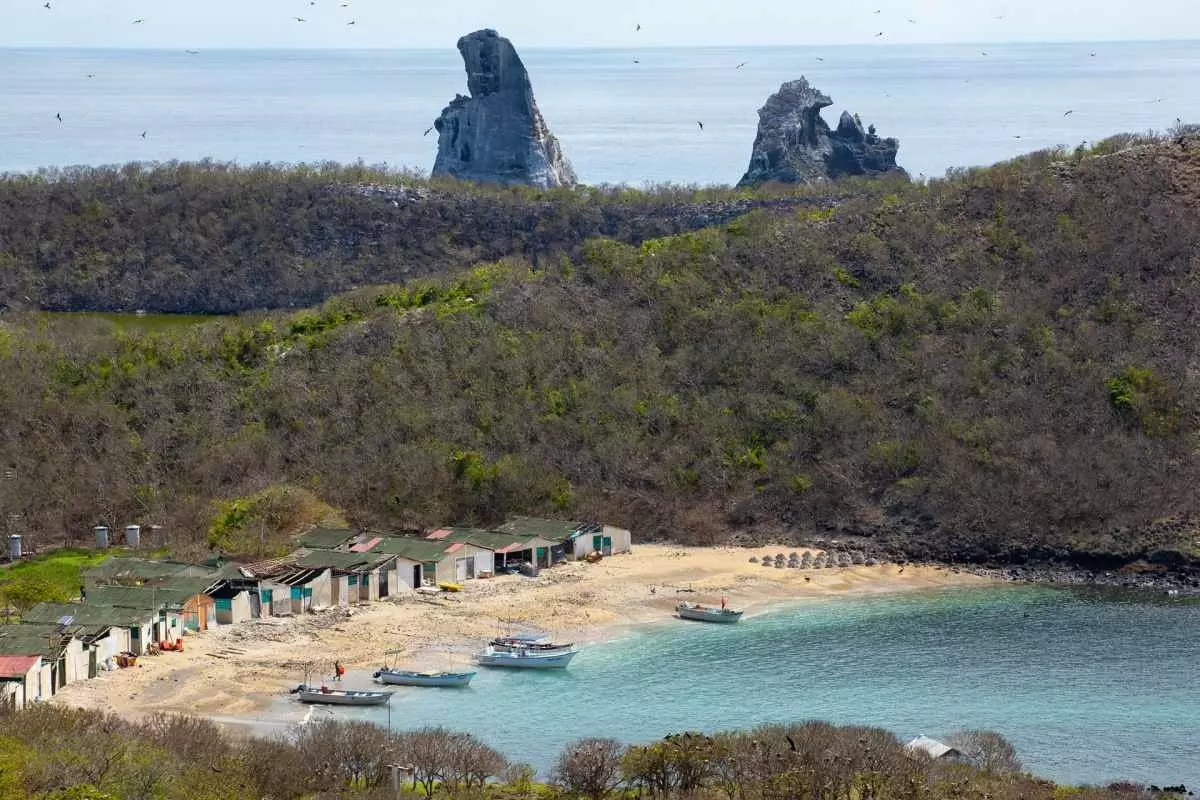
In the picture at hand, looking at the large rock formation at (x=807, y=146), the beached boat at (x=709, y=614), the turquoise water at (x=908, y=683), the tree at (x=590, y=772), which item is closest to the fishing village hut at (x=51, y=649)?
the turquoise water at (x=908, y=683)

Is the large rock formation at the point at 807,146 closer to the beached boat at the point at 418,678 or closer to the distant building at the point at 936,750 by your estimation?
the beached boat at the point at 418,678

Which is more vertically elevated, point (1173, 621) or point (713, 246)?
point (713, 246)

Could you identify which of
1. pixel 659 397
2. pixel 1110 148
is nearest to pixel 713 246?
pixel 659 397

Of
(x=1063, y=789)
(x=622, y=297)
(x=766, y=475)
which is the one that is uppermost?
(x=622, y=297)

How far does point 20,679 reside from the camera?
40125 millimetres

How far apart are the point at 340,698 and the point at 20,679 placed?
6554 millimetres

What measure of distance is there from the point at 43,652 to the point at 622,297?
33868mm

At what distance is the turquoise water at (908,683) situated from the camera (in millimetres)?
41031

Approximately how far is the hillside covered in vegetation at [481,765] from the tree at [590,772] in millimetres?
33

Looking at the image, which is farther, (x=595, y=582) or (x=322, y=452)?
(x=322, y=452)

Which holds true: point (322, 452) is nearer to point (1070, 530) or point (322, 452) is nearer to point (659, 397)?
point (659, 397)

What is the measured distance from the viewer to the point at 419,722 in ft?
135

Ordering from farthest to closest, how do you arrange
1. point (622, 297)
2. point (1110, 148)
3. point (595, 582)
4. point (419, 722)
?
1. point (1110, 148)
2. point (622, 297)
3. point (595, 582)
4. point (419, 722)

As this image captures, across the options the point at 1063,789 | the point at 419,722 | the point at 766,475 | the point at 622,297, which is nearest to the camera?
the point at 1063,789
